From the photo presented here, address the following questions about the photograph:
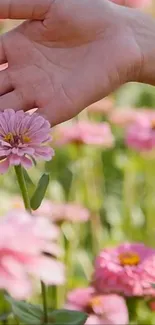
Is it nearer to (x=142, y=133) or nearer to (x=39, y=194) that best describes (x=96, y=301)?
(x=39, y=194)

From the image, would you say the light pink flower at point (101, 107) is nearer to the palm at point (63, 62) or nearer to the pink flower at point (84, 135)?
the pink flower at point (84, 135)

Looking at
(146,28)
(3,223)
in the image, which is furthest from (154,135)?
(3,223)

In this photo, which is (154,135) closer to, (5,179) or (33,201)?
(5,179)

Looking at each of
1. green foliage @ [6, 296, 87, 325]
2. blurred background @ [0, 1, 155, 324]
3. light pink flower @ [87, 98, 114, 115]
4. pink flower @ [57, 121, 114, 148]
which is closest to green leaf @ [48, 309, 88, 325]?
green foliage @ [6, 296, 87, 325]

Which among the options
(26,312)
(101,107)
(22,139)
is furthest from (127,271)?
(101,107)

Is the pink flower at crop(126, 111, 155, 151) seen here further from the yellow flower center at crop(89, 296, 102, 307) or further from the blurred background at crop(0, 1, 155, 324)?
the yellow flower center at crop(89, 296, 102, 307)

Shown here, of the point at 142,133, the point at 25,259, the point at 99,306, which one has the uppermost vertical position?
the point at 25,259

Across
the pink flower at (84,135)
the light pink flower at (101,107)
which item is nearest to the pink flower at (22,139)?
the pink flower at (84,135)
